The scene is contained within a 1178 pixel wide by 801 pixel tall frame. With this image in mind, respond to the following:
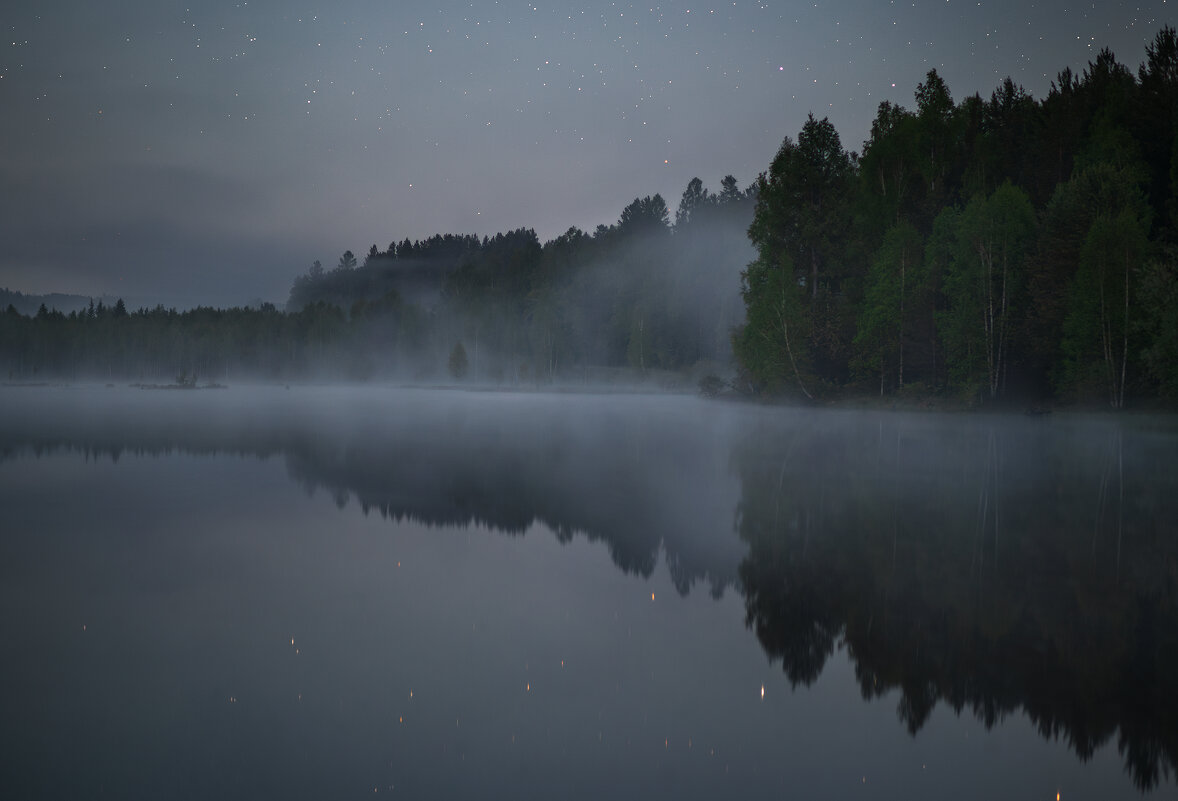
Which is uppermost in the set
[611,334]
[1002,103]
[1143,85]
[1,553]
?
[1002,103]

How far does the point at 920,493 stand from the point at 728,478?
13.5 feet

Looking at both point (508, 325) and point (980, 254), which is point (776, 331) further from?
point (508, 325)

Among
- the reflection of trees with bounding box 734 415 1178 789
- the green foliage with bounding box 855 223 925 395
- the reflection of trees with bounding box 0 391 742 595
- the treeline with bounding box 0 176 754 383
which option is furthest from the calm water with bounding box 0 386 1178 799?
the treeline with bounding box 0 176 754 383

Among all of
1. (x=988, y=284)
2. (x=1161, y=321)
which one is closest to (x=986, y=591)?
(x=1161, y=321)

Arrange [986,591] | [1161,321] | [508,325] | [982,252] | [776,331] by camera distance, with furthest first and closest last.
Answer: [508,325], [776,331], [982,252], [1161,321], [986,591]

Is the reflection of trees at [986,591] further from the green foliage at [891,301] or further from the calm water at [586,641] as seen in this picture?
the green foliage at [891,301]

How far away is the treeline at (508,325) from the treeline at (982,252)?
2662 centimetres

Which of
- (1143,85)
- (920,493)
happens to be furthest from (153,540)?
(1143,85)

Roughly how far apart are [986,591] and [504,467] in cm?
1265

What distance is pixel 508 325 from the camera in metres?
123

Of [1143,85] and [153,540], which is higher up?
[1143,85]

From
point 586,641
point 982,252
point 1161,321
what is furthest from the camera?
point 982,252

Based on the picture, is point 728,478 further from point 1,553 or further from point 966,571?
point 1,553

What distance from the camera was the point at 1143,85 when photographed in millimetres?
48875
